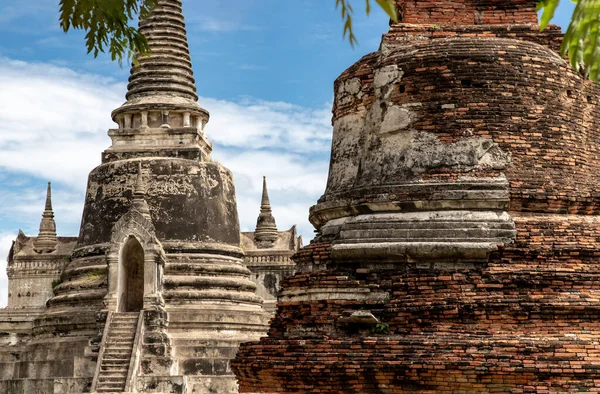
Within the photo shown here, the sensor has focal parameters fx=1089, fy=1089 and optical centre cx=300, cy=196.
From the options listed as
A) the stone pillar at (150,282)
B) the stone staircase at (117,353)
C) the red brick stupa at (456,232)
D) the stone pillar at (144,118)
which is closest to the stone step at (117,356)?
the stone staircase at (117,353)

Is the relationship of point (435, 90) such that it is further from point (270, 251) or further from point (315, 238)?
point (270, 251)

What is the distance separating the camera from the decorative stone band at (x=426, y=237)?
10.5 m

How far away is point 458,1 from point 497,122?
6.01 ft

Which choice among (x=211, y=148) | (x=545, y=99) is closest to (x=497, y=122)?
(x=545, y=99)

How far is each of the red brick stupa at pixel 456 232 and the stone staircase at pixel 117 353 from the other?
26.7 ft

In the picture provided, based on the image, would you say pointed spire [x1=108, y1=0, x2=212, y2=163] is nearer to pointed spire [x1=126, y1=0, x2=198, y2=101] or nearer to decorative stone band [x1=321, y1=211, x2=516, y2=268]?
pointed spire [x1=126, y1=0, x2=198, y2=101]

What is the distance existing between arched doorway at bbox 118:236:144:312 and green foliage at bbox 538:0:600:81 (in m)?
17.8

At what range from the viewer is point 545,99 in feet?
36.7

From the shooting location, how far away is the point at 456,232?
10664 mm

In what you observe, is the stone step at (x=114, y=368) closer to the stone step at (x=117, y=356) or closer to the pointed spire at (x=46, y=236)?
the stone step at (x=117, y=356)

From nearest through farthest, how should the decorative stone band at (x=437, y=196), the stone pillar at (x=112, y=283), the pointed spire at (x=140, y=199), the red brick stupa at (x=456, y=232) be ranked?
the red brick stupa at (x=456, y=232) → the decorative stone band at (x=437, y=196) → the stone pillar at (x=112, y=283) → the pointed spire at (x=140, y=199)

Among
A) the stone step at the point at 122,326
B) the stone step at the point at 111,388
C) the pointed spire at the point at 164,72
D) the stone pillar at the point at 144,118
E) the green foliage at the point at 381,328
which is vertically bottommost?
the green foliage at the point at 381,328

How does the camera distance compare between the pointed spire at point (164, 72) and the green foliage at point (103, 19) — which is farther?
the pointed spire at point (164, 72)

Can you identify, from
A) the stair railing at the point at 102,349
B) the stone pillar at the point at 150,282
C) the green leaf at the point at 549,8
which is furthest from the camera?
the stone pillar at the point at 150,282
